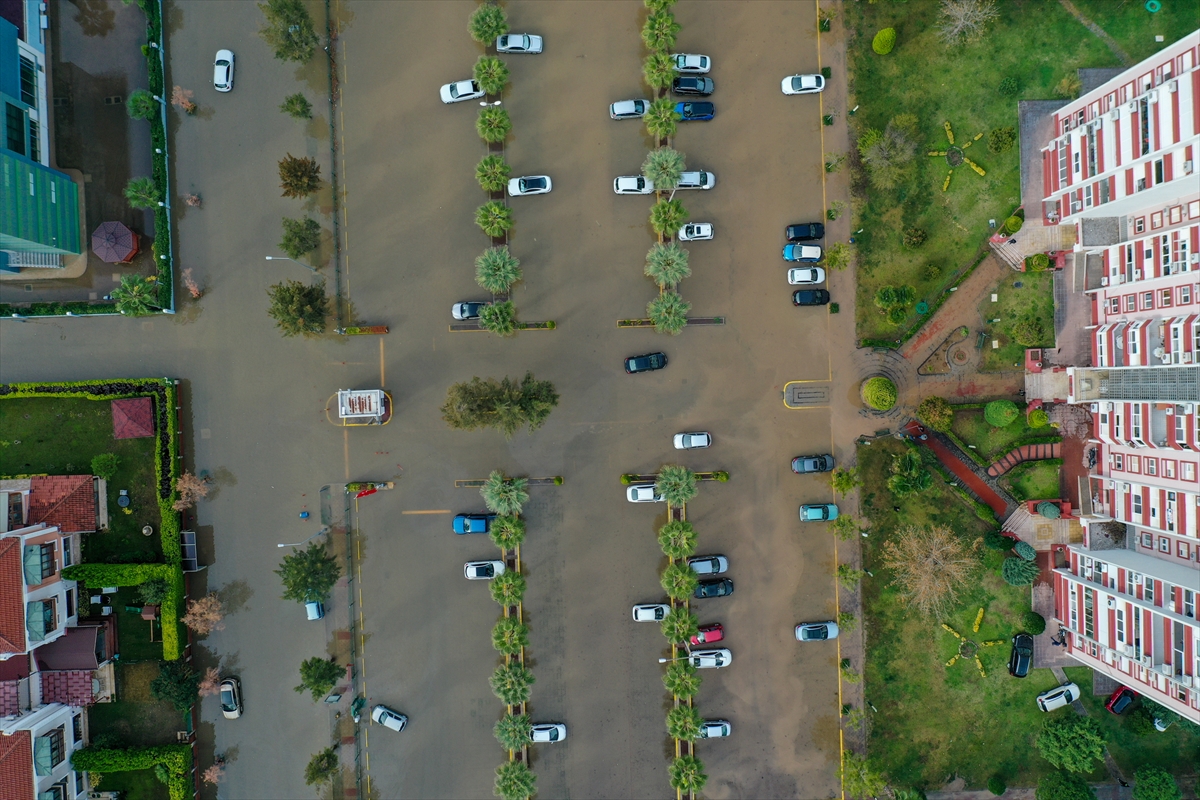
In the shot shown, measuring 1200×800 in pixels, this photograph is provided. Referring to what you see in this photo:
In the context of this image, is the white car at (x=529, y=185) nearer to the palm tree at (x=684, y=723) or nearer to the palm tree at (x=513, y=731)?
the palm tree at (x=513, y=731)

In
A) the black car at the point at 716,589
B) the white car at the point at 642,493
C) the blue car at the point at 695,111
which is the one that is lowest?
the black car at the point at 716,589

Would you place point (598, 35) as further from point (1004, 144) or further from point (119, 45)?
point (119, 45)

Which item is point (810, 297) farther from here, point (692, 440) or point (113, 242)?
point (113, 242)

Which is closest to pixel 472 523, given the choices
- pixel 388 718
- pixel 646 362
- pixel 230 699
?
pixel 388 718

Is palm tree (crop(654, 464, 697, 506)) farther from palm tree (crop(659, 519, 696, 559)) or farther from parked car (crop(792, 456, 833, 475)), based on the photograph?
parked car (crop(792, 456, 833, 475))

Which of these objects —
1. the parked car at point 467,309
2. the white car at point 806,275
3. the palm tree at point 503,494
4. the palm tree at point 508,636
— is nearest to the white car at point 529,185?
the parked car at point 467,309

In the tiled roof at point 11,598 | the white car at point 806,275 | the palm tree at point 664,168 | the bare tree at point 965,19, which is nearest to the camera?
the tiled roof at point 11,598
